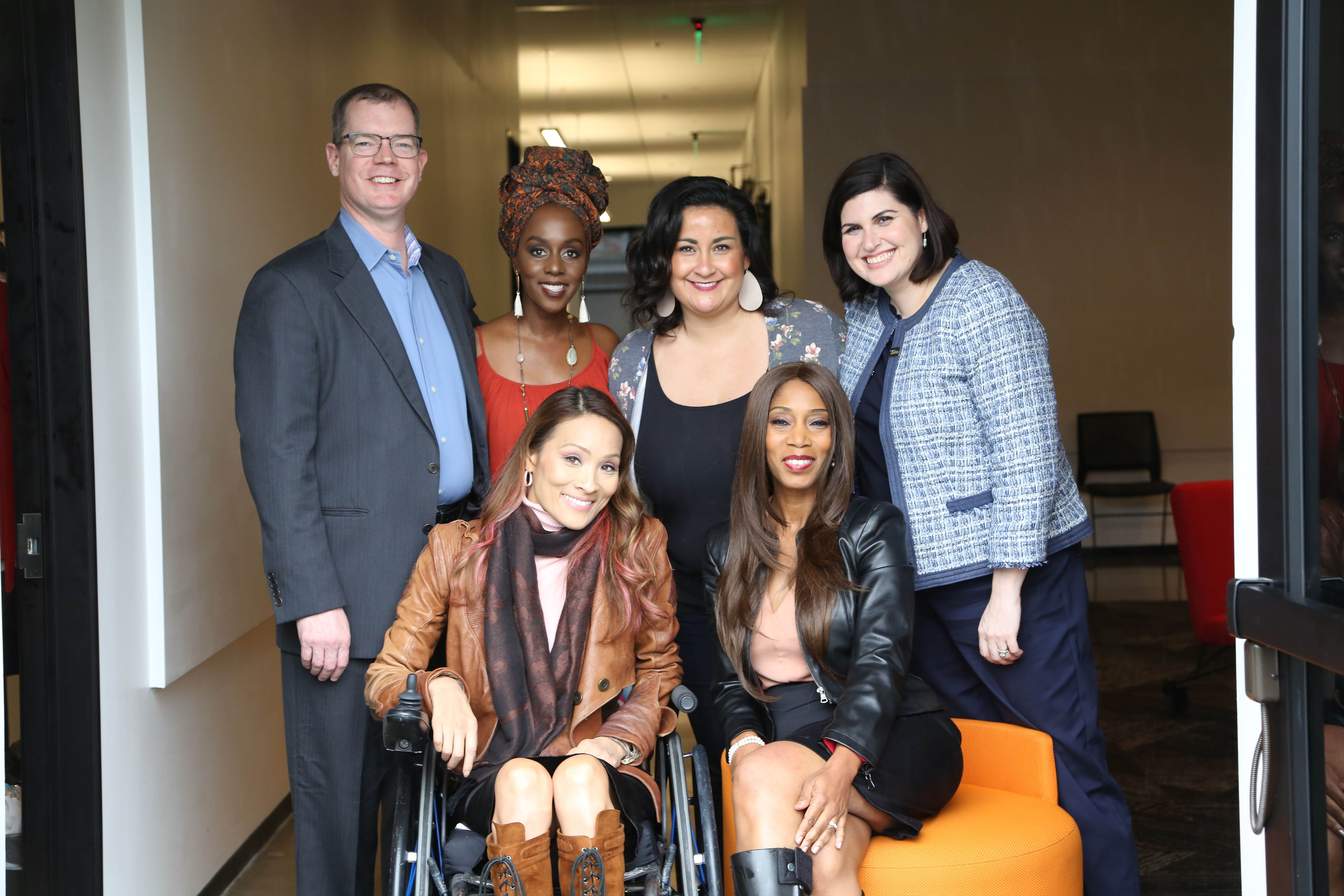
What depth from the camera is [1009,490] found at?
234cm

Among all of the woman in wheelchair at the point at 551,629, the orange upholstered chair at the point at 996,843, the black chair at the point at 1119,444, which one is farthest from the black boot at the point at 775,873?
the black chair at the point at 1119,444

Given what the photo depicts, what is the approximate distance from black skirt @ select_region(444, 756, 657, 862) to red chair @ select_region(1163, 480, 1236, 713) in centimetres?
297

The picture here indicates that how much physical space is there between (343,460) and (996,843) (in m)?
1.54

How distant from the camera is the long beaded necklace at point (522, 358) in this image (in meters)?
2.82

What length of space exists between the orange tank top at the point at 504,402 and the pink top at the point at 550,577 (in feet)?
1.45

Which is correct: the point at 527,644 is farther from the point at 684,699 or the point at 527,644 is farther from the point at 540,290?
the point at 540,290

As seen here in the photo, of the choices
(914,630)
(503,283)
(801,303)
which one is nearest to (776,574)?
(914,630)

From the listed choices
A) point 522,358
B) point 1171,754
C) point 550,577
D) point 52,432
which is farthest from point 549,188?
point 1171,754

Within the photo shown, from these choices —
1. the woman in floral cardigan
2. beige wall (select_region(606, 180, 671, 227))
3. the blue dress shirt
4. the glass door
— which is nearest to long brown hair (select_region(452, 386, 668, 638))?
the blue dress shirt

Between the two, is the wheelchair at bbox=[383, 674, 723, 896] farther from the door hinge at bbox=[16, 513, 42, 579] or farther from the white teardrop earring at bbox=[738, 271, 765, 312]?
the white teardrop earring at bbox=[738, 271, 765, 312]

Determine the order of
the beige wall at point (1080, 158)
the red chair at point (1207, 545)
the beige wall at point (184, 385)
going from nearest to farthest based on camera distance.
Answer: the beige wall at point (184, 385) < the red chair at point (1207, 545) < the beige wall at point (1080, 158)

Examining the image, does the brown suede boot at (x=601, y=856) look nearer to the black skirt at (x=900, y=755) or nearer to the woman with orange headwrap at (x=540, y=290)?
the black skirt at (x=900, y=755)

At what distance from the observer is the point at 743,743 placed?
87.2 inches

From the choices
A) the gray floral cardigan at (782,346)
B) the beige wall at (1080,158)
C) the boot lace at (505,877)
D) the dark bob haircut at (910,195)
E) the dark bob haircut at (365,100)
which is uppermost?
the beige wall at (1080,158)
